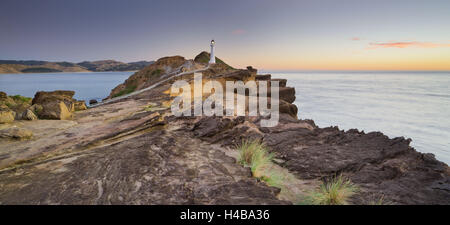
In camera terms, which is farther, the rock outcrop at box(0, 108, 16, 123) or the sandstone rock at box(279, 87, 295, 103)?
the sandstone rock at box(279, 87, 295, 103)

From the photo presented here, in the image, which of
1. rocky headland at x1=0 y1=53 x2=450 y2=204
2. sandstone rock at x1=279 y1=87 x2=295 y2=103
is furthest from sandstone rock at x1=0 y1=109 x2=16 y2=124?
sandstone rock at x1=279 y1=87 x2=295 y2=103

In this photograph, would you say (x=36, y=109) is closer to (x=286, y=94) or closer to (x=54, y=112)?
(x=54, y=112)

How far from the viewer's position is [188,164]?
624cm

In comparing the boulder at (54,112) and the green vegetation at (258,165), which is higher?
the boulder at (54,112)

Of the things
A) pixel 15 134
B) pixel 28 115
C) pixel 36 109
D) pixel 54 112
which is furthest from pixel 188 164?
pixel 36 109

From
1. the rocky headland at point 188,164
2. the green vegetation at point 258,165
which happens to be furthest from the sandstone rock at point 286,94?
the green vegetation at point 258,165

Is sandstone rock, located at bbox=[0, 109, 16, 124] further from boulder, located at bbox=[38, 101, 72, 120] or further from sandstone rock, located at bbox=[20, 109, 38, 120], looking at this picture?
boulder, located at bbox=[38, 101, 72, 120]

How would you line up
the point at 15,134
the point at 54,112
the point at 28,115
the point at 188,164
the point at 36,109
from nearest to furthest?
1. the point at 188,164
2. the point at 15,134
3. the point at 28,115
4. the point at 54,112
5. the point at 36,109

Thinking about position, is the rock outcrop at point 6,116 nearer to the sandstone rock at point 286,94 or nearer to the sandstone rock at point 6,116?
the sandstone rock at point 6,116

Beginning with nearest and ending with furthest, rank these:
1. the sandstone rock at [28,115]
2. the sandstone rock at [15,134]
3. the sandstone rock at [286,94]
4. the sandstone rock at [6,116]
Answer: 1. the sandstone rock at [15,134]
2. the sandstone rock at [6,116]
3. the sandstone rock at [28,115]
4. the sandstone rock at [286,94]

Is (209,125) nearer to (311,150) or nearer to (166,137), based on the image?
(166,137)

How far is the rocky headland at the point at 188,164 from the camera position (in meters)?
4.55

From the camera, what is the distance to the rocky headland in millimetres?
4555
